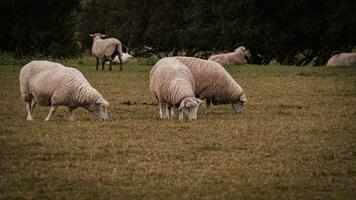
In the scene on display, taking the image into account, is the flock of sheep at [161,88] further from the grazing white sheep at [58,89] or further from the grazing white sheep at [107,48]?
the grazing white sheep at [107,48]

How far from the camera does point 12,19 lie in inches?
1759

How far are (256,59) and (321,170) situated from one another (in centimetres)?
3360

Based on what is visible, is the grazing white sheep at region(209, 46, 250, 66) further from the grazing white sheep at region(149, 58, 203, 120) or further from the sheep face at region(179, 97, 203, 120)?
the sheep face at region(179, 97, 203, 120)

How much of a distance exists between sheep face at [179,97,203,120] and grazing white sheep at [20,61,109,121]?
149cm

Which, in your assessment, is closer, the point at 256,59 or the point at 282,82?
the point at 282,82

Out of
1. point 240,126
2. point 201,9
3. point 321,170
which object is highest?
point 321,170

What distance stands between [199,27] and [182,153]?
3089 centimetres

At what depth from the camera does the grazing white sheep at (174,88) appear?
52.8ft

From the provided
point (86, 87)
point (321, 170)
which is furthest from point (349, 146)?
point (86, 87)

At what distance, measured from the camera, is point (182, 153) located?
11.8 metres

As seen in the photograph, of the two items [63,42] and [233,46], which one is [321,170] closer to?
[233,46]

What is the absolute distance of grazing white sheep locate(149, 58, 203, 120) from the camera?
52.8 ft

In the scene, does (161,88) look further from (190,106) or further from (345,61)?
(345,61)

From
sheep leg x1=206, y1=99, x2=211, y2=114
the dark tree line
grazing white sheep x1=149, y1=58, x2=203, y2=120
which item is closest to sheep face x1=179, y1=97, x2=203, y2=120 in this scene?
grazing white sheep x1=149, y1=58, x2=203, y2=120
